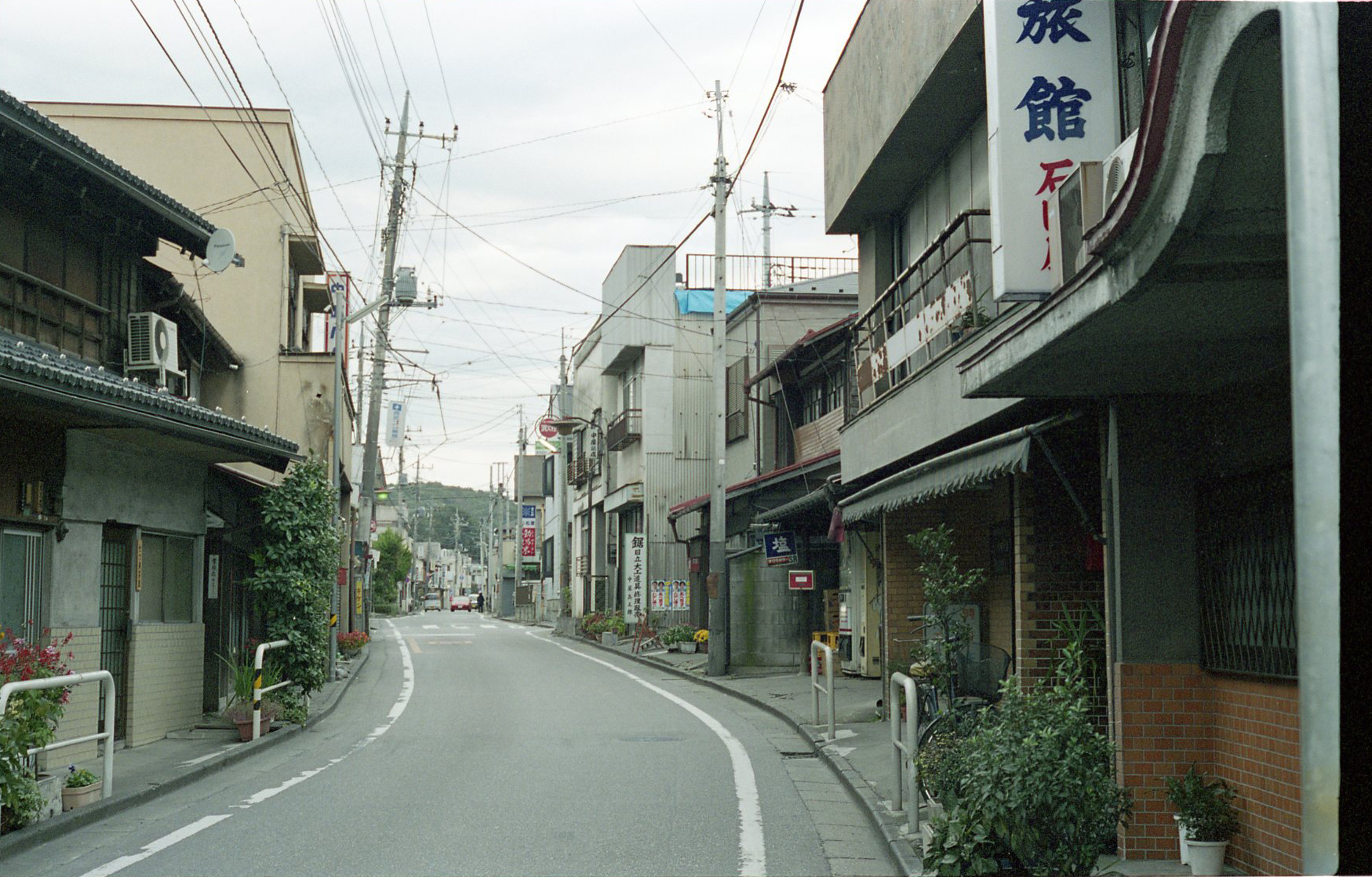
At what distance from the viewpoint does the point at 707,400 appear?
41500 mm

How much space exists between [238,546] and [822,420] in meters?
12.4

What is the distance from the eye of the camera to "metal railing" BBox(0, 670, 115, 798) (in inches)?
350

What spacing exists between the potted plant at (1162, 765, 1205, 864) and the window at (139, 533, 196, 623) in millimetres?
11816

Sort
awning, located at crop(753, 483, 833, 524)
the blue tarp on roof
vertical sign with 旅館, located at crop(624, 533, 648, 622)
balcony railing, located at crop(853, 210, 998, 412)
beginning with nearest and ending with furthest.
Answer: balcony railing, located at crop(853, 210, 998, 412) → awning, located at crop(753, 483, 833, 524) → vertical sign with 旅館, located at crop(624, 533, 648, 622) → the blue tarp on roof

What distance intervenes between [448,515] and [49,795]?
520 ft

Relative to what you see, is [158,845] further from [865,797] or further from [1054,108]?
[1054,108]

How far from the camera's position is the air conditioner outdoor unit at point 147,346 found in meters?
16.8

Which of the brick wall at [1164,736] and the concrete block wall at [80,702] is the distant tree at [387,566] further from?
the brick wall at [1164,736]

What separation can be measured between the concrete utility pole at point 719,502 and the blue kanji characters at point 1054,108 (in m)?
15.9

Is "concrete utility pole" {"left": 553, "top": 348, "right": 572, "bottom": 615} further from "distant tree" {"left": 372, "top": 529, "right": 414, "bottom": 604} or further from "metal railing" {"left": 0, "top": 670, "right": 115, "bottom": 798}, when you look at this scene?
"metal railing" {"left": 0, "top": 670, "right": 115, "bottom": 798}

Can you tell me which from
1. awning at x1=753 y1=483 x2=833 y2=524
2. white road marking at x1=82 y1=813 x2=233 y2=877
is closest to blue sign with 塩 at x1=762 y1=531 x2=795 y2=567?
awning at x1=753 y1=483 x2=833 y2=524

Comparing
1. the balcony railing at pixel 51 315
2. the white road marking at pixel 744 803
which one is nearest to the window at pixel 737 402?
the white road marking at pixel 744 803
